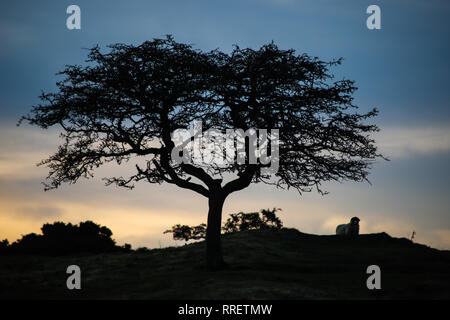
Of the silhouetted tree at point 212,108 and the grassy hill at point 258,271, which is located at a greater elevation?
the silhouetted tree at point 212,108

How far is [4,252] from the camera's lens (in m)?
38.3

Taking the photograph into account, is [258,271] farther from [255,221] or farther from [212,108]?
[255,221]

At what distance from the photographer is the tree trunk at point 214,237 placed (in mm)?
25203

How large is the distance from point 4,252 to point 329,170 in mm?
28719

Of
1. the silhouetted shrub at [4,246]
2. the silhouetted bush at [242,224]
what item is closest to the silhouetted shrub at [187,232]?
the silhouetted bush at [242,224]

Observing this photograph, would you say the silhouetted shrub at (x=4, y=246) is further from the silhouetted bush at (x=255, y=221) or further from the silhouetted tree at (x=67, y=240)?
the silhouetted bush at (x=255, y=221)

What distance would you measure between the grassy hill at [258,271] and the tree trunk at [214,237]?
70cm

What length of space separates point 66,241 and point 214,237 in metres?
21.4

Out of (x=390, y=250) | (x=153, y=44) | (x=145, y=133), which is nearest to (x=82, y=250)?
(x=145, y=133)

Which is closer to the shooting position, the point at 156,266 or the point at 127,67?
the point at 127,67

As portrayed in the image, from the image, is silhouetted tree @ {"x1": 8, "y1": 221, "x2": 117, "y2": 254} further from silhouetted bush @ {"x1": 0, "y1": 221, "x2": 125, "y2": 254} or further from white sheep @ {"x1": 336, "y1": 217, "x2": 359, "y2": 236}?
white sheep @ {"x1": 336, "y1": 217, "x2": 359, "y2": 236}

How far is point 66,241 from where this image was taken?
41344 mm

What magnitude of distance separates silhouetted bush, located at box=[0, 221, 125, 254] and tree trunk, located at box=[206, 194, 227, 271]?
19774 mm
